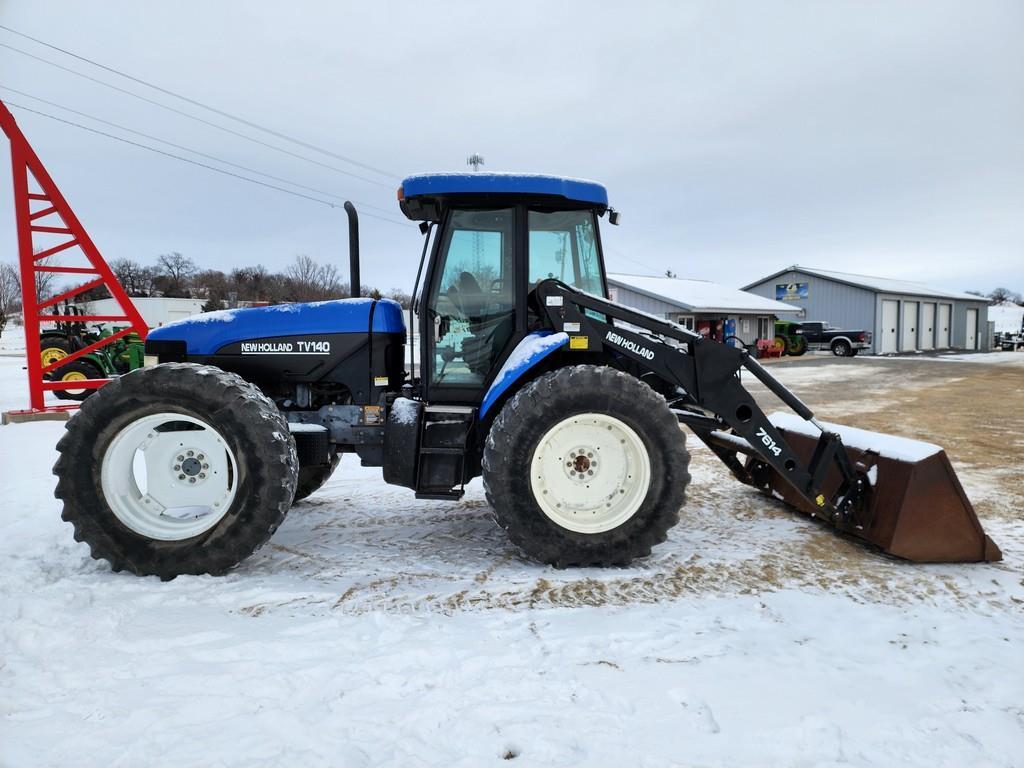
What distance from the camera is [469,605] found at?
10.6ft

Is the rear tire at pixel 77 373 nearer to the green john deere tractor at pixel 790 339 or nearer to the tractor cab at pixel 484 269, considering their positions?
the tractor cab at pixel 484 269

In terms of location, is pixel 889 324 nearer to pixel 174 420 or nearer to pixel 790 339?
pixel 790 339

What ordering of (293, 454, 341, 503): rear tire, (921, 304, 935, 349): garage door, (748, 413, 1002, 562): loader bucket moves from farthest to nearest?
1. (921, 304, 935, 349): garage door
2. (293, 454, 341, 503): rear tire
3. (748, 413, 1002, 562): loader bucket

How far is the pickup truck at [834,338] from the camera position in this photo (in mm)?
30297

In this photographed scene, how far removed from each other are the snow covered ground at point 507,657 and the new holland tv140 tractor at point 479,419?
0.28 meters

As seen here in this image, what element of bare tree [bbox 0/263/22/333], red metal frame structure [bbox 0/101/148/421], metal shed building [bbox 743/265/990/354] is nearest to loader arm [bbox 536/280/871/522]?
red metal frame structure [bbox 0/101/148/421]

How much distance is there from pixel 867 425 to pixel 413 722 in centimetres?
953

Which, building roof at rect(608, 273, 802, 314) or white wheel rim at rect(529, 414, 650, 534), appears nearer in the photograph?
white wheel rim at rect(529, 414, 650, 534)

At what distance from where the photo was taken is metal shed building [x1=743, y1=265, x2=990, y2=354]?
33688 millimetres

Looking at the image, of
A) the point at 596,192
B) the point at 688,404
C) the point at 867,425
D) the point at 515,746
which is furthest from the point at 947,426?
the point at 515,746

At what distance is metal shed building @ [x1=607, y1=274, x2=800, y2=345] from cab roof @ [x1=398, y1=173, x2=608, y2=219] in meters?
22.1

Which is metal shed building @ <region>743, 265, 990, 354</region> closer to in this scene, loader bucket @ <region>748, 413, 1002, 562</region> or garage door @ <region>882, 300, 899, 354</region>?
garage door @ <region>882, 300, 899, 354</region>

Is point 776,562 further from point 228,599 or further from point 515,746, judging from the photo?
point 228,599

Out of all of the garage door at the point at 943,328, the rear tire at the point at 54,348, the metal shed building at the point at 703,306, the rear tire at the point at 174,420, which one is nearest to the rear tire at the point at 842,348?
the metal shed building at the point at 703,306
